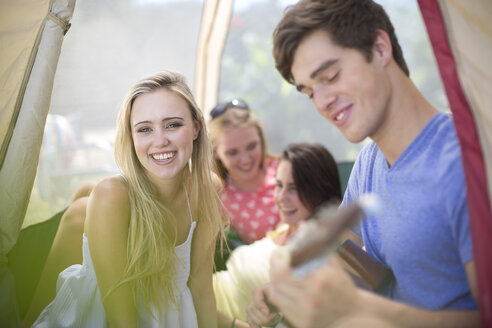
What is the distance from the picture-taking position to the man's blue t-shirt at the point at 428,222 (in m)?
0.91

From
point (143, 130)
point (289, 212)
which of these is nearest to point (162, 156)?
point (143, 130)

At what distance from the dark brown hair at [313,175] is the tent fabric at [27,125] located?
1333 millimetres

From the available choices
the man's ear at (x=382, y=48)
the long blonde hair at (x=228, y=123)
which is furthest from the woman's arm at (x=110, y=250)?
the long blonde hair at (x=228, y=123)

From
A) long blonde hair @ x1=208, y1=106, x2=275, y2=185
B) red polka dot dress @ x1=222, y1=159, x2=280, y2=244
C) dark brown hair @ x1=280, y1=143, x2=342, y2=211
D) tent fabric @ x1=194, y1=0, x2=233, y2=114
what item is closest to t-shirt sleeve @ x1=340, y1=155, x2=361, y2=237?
dark brown hair @ x1=280, y1=143, x2=342, y2=211

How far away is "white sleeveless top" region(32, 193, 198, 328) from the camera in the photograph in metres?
1.35

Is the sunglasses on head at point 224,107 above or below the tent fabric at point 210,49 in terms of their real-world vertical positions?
below

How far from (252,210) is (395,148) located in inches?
58.9

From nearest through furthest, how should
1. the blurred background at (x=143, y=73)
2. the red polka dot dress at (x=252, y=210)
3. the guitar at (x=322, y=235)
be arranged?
the guitar at (x=322, y=235) → the blurred background at (x=143, y=73) → the red polka dot dress at (x=252, y=210)

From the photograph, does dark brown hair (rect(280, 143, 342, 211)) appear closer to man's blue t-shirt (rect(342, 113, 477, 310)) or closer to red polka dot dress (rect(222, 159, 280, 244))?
red polka dot dress (rect(222, 159, 280, 244))

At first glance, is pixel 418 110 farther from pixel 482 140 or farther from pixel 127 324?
pixel 127 324

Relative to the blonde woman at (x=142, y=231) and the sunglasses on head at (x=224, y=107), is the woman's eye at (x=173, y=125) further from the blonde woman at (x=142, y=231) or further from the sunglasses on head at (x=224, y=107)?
the sunglasses on head at (x=224, y=107)

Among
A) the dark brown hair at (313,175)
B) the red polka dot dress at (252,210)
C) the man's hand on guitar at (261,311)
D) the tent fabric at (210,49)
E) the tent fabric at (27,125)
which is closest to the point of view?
the man's hand on guitar at (261,311)

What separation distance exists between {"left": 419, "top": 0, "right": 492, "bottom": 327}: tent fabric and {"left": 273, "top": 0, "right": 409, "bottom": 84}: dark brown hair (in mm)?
118

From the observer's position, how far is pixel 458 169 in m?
0.91
